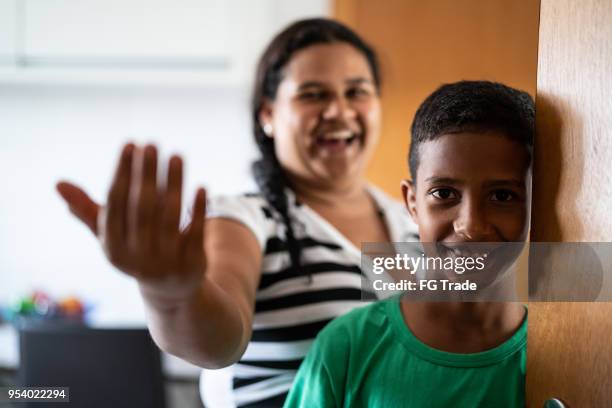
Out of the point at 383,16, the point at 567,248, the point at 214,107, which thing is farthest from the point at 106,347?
the point at 214,107

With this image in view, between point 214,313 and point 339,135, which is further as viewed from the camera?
point 339,135

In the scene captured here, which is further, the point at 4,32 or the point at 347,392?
the point at 4,32

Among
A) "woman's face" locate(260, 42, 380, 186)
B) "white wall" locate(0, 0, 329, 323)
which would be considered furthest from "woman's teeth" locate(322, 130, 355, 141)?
"white wall" locate(0, 0, 329, 323)

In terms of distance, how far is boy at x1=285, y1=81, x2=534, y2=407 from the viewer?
471 millimetres

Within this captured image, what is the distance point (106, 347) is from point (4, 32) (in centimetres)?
125

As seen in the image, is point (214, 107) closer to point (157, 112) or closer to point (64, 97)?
point (157, 112)

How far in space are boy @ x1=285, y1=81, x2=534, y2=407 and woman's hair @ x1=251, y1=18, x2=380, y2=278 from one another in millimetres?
182

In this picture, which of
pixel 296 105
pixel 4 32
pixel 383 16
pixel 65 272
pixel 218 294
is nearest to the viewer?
pixel 218 294

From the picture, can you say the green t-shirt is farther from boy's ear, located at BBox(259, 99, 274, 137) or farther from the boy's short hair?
boy's ear, located at BBox(259, 99, 274, 137)

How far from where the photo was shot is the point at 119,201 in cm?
36

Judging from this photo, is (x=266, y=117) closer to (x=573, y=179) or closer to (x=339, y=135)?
(x=339, y=135)

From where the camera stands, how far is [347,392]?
52 cm

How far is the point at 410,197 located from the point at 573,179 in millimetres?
124

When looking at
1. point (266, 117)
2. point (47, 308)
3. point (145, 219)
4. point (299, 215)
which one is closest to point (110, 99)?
point (47, 308)
